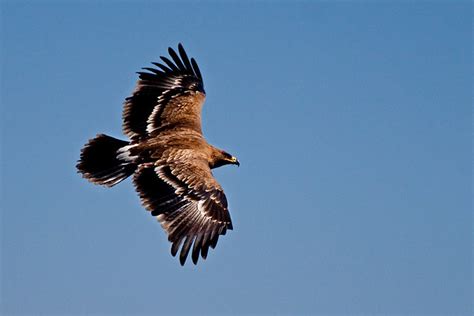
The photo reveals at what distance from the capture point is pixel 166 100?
14164 mm

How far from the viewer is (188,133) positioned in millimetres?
13508

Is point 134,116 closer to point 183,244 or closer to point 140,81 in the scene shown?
point 140,81

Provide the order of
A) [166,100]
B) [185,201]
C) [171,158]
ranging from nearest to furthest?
[185,201] → [171,158] → [166,100]

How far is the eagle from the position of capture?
11.4 meters

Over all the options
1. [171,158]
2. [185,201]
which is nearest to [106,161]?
[171,158]

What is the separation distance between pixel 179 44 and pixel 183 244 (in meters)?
4.59

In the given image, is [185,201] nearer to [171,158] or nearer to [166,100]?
[171,158]

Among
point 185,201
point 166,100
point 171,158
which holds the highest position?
point 166,100

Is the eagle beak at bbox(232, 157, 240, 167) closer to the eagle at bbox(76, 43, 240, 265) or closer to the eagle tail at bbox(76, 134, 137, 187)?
the eagle at bbox(76, 43, 240, 265)

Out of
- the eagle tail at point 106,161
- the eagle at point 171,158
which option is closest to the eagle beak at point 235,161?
the eagle at point 171,158

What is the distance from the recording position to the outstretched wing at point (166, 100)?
13602mm

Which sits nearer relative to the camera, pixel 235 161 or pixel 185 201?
pixel 185 201

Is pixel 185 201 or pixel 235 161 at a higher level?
pixel 235 161

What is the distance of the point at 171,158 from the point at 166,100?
5.73 ft
